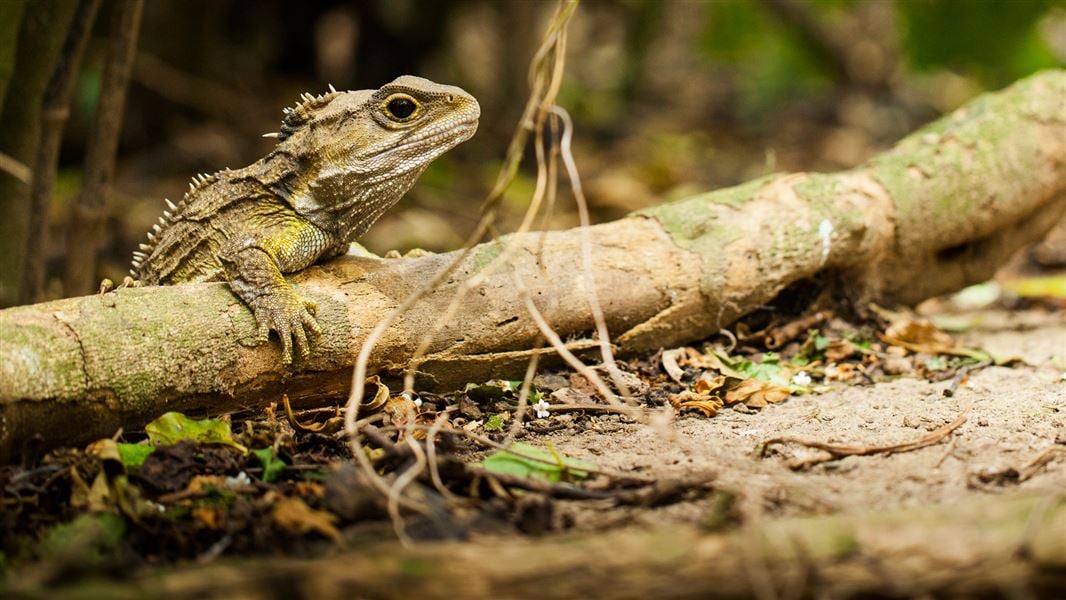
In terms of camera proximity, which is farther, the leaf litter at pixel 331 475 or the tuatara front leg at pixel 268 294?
the tuatara front leg at pixel 268 294

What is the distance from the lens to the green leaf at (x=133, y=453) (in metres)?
3.49

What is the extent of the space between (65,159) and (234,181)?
28.5 ft

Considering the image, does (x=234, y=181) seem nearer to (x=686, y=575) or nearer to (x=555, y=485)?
(x=555, y=485)

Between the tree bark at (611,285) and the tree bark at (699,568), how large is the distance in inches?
62.2

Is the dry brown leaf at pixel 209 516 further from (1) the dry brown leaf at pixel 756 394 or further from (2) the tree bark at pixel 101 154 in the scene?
(2) the tree bark at pixel 101 154

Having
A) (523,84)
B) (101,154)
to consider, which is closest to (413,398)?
(101,154)

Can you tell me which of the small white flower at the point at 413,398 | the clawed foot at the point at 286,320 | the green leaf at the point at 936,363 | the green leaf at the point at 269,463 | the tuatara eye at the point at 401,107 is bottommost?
the green leaf at the point at 269,463

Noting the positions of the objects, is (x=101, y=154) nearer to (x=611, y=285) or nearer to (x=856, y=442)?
(x=611, y=285)

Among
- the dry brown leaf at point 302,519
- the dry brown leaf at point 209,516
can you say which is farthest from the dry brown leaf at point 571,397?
the dry brown leaf at point 209,516

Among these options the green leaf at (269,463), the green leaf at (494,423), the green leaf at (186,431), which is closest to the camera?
the green leaf at (269,463)

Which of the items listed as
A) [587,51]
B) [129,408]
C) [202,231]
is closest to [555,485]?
[129,408]

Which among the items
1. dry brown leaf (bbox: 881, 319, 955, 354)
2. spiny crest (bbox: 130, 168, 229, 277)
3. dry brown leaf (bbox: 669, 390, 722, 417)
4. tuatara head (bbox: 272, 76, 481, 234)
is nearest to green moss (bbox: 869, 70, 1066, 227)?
dry brown leaf (bbox: 881, 319, 955, 354)

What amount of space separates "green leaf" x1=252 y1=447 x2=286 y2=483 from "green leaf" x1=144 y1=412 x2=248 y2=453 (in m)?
0.09

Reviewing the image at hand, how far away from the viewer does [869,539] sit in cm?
246
